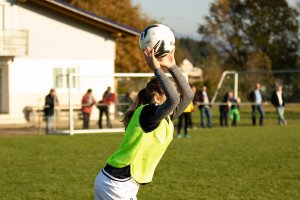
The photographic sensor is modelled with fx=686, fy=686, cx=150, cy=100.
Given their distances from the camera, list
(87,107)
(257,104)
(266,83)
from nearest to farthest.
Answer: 1. (87,107)
2. (257,104)
3. (266,83)

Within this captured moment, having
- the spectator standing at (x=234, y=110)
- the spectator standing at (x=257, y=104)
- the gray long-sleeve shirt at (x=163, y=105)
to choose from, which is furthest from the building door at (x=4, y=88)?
the gray long-sleeve shirt at (x=163, y=105)

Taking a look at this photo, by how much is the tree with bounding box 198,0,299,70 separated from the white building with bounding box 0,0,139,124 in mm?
33709

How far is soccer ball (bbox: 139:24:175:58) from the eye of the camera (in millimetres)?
5660

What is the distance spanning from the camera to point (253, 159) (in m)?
15.4

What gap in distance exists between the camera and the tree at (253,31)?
66.2 m

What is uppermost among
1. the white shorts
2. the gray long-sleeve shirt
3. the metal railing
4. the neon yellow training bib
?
the metal railing

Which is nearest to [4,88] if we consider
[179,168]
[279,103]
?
[279,103]

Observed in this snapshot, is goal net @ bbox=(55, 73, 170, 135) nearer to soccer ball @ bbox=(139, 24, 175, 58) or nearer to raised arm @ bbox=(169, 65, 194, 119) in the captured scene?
soccer ball @ bbox=(139, 24, 175, 58)

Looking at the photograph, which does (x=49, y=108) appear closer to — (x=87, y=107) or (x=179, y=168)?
(x=87, y=107)

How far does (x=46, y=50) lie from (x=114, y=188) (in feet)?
88.7

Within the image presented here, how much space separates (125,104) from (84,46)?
6.49 metres

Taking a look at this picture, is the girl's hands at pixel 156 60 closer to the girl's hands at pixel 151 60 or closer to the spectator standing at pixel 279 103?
the girl's hands at pixel 151 60

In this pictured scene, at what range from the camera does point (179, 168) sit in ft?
45.3

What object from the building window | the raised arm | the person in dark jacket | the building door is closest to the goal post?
the person in dark jacket
